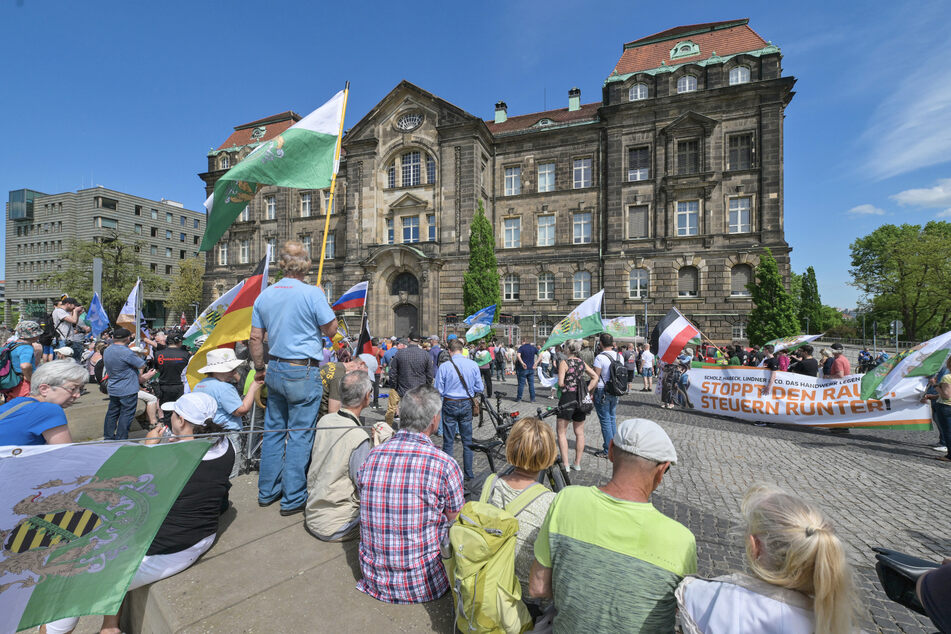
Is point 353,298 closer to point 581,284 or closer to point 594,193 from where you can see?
point 581,284

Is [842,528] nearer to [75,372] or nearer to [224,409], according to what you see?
[224,409]

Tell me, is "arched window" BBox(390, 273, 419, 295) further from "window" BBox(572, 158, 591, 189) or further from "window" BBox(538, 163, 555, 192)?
"window" BBox(572, 158, 591, 189)

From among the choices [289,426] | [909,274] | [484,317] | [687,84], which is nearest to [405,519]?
[289,426]

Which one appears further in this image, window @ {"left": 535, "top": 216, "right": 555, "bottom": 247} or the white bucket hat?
window @ {"left": 535, "top": 216, "right": 555, "bottom": 247}

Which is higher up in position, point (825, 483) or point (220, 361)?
point (220, 361)

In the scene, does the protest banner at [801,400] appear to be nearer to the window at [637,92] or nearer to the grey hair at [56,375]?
the grey hair at [56,375]

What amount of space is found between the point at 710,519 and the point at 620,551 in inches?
148

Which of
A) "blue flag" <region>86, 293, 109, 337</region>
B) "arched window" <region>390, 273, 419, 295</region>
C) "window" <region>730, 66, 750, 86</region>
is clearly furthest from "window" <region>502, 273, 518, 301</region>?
"blue flag" <region>86, 293, 109, 337</region>

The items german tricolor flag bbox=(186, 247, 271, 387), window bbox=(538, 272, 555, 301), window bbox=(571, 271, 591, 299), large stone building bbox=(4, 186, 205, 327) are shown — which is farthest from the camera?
large stone building bbox=(4, 186, 205, 327)

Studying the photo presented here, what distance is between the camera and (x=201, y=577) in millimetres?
2711

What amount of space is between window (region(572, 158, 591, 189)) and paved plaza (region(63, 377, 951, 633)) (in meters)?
21.3

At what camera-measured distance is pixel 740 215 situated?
24.8 meters

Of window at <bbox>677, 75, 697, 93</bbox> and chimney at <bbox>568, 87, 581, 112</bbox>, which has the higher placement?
chimney at <bbox>568, 87, 581, 112</bbox>

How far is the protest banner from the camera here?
8.02m
